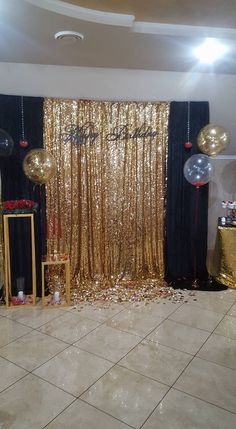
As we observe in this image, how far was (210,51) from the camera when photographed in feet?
9.28

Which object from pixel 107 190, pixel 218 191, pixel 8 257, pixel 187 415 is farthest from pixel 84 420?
pixel 218 191

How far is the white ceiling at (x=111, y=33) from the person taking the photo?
216 centimetres

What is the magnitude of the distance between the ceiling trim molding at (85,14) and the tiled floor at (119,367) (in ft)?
8.17

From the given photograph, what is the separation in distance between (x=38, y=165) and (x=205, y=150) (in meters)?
1.82

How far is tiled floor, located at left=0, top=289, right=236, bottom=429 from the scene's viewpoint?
6.09 ft

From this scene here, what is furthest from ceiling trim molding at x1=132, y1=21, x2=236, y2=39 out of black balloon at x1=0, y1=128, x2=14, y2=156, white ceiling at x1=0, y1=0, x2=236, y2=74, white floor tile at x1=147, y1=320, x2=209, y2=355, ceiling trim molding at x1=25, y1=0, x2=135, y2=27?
white floor tile at x1=147, y1=320, x2=209, y2=355

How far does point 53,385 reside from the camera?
6.93ft

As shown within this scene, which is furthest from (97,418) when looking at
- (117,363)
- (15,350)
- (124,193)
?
(124,193)

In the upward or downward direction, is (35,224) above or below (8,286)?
above

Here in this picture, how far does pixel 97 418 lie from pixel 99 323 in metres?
1.14

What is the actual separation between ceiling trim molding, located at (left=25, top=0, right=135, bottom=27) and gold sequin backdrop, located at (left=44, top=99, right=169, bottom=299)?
4.16ft

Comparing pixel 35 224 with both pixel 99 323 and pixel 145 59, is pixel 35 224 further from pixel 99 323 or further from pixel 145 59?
pixel 145 59

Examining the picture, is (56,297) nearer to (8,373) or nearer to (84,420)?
(8,373)

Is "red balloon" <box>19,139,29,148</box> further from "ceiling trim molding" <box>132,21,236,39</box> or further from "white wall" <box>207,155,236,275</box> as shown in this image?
"white wall" <box>207,155,236,275</box>
